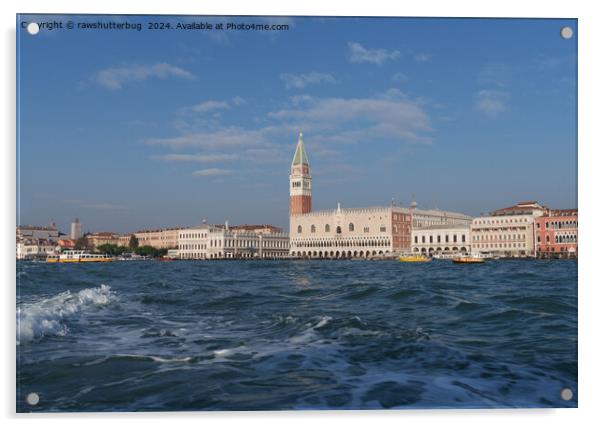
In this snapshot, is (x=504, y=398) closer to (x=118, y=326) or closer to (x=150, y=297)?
(x=118, y=326)

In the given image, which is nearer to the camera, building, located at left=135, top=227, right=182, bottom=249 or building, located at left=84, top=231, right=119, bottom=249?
building, located at left=84, top=231, right=119, bottom=249

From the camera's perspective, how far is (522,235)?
1187 inches

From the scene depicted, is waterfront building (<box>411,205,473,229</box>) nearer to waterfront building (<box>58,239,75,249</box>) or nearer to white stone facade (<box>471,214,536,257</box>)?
white stone facade (<box>471,214,536,257</box>)

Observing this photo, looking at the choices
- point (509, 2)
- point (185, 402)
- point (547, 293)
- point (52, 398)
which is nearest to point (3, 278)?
point (52, 398)

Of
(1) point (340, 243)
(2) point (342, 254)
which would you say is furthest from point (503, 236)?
(1) point (340, 243)

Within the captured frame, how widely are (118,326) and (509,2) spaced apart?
3.52 meters

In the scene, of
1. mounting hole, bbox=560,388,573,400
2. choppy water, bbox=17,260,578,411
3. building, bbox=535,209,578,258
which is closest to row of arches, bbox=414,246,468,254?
building, bbox=535,209,578,258

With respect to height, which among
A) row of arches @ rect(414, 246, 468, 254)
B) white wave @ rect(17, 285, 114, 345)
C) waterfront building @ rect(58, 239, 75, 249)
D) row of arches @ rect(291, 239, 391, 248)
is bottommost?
row of arches @ rect(414, 246, 468, 254)

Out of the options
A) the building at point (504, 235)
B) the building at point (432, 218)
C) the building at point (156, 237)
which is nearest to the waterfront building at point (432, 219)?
the building at point (432, 218)

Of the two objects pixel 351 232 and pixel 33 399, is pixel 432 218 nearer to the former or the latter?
pixel 351 232

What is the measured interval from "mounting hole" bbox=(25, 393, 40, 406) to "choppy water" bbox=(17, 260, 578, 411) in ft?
0.09

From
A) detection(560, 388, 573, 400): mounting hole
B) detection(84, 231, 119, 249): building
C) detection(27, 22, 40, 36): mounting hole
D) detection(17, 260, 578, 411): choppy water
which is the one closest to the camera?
detection(17, 260, 578, 411): choppy water

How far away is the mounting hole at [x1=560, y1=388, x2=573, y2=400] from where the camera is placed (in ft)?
12.2

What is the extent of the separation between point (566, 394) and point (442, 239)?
44646 millimetres
